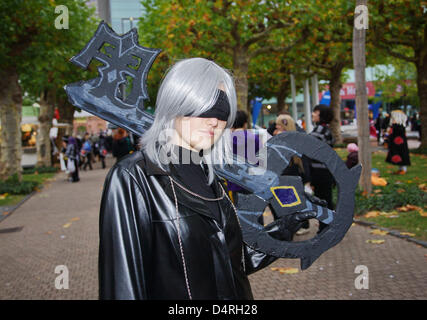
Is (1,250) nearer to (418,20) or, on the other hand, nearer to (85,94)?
(85,94)

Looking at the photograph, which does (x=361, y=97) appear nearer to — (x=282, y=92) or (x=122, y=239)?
(x=122, y=239)

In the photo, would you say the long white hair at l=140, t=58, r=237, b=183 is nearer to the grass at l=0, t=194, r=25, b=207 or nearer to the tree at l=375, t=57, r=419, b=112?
the grass at l=0, t=194, r=25, b=207

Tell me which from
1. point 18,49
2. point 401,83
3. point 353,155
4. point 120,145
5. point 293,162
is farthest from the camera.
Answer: point 401,83

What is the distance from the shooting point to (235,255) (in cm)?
168

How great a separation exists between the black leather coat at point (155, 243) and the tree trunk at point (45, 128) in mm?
23129

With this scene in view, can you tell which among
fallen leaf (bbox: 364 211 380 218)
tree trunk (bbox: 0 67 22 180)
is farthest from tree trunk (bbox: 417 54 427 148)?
tree trunk (bbox: 0 67 22 180)

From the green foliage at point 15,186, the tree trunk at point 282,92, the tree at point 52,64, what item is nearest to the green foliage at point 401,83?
the tree trunk at point 282,92

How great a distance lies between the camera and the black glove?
1890 millimetres

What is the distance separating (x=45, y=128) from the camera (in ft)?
74.5

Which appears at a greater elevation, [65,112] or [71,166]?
[65,112]

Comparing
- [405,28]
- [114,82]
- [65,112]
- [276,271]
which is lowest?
[276,271]

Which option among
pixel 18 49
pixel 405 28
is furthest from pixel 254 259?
pixel 405 28

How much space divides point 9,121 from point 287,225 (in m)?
14.4

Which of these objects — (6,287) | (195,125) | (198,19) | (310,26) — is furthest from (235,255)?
(310,26)
